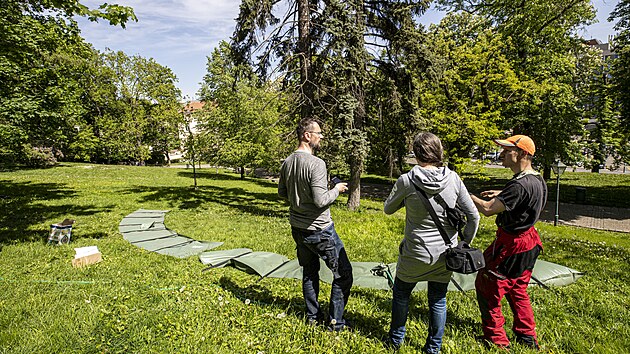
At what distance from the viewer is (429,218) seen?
2.50 meters

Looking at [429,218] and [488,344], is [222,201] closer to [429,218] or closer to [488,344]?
[488,344]

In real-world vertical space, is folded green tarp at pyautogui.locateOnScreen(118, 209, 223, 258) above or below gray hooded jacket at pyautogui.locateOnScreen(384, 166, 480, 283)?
below

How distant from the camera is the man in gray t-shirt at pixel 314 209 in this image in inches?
114

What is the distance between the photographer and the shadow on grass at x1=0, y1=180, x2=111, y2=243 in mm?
6906

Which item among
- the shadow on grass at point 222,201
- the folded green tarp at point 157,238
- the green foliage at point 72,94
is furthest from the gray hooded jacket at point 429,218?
the shadow on grass at point 222,201

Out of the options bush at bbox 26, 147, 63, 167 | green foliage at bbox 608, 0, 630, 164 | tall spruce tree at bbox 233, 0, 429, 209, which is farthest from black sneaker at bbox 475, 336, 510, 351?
bush at bbox 26, 147, 63, 167

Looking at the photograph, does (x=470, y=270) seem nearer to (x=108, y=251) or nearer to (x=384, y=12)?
(x=108, y=251)

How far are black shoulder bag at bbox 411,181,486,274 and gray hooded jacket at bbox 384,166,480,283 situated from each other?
1.1 inches

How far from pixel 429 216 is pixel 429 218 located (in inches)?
0.6

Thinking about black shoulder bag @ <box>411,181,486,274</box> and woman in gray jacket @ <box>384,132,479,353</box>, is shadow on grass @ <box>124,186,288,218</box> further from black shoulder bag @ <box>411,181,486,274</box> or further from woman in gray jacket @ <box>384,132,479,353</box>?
black shoulder bag @ <box>411,181,486,274</box>

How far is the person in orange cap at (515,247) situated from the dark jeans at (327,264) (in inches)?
50.6

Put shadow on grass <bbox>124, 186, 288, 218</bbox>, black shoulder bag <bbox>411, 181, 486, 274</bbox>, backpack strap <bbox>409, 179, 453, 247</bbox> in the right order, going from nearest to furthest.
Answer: black shoulder bag <bbox>411, 181, 486, 274</bbox> < backpack strap <bbox>409, 179, 453, 247</bbox> < shadow on grass <bbox>124, 186, 288, 218</bbox>

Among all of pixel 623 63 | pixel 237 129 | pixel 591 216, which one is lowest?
pixel 591 216

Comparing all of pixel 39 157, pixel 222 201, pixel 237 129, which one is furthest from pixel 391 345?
pixel 39 157
